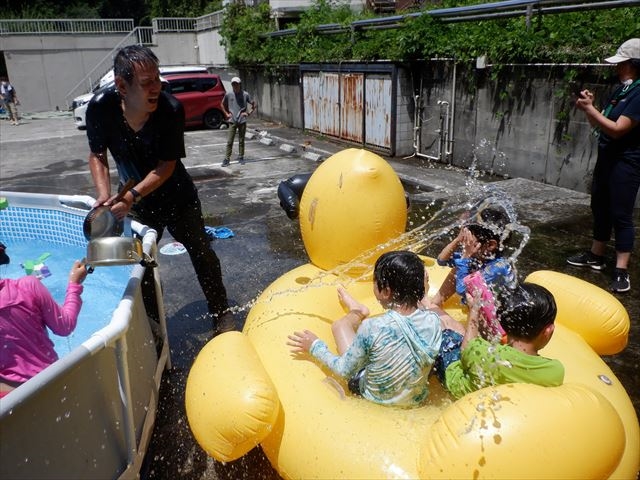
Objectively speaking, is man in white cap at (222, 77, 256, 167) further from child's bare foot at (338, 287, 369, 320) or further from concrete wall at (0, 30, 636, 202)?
child's bare foot at (338, 287, 369, 320)

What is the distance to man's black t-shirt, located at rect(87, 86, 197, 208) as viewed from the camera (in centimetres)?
314

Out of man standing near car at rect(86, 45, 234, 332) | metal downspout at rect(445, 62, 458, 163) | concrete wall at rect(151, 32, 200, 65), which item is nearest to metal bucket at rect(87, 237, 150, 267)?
man standing near car at rect(86, 45, 234, 332)

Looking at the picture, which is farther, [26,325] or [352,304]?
[352,304]

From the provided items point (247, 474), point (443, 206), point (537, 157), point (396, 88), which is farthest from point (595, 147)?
point (247, 474)

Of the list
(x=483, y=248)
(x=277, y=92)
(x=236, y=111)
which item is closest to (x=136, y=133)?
(x=483, y=248)

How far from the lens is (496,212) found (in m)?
3.00

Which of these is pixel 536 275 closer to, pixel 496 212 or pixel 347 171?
pixel 496 212

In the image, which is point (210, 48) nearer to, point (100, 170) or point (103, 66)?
point (103, 66)

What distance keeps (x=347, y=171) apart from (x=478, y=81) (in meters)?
5.96

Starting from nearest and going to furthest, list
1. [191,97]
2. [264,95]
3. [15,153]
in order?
1. [15,153]
2. [191,97]
3. [264,95]

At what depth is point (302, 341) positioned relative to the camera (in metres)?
2.59

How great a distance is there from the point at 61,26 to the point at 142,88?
25516 millimetres

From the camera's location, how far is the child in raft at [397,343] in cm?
224

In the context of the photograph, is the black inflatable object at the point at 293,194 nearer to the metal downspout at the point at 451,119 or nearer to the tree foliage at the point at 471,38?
the tree foliage at the point at 471,38
